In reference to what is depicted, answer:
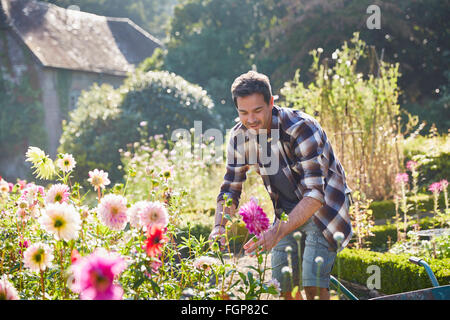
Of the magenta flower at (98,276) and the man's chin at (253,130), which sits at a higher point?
the man's chin at (253,130)

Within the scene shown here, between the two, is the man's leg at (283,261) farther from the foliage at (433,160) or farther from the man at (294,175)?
the foliage at (433,160)

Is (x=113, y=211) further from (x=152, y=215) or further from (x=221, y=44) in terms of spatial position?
(x=221, y=44)

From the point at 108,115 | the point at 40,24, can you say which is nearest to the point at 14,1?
the point at 40,24

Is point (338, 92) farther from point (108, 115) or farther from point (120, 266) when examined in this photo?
point (108, 115)

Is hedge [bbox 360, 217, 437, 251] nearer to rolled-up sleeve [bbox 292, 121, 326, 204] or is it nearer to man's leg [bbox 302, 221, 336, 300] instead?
man's leg [bbox 302, 221, 336, 300]

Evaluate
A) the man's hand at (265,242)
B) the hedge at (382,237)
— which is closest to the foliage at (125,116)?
the hedge at (382,237)

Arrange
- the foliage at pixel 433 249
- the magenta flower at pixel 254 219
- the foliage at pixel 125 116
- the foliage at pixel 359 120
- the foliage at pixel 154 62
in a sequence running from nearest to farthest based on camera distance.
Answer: the magenta flower at pixel 254 219
the foliage at pixel 433 249
the foliage at pixel 359 120
the foliage at pixel 125 116
the foliage at pixel 154 62

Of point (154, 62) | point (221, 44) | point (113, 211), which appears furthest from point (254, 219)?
point (154, 62)

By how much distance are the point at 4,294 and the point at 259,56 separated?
58.1 ft

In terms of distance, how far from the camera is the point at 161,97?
14914 mm

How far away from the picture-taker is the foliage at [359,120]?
22.2 feet

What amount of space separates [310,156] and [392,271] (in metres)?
2.14

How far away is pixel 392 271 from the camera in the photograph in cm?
430

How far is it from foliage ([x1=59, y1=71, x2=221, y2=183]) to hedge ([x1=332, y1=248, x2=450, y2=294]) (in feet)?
28.9
